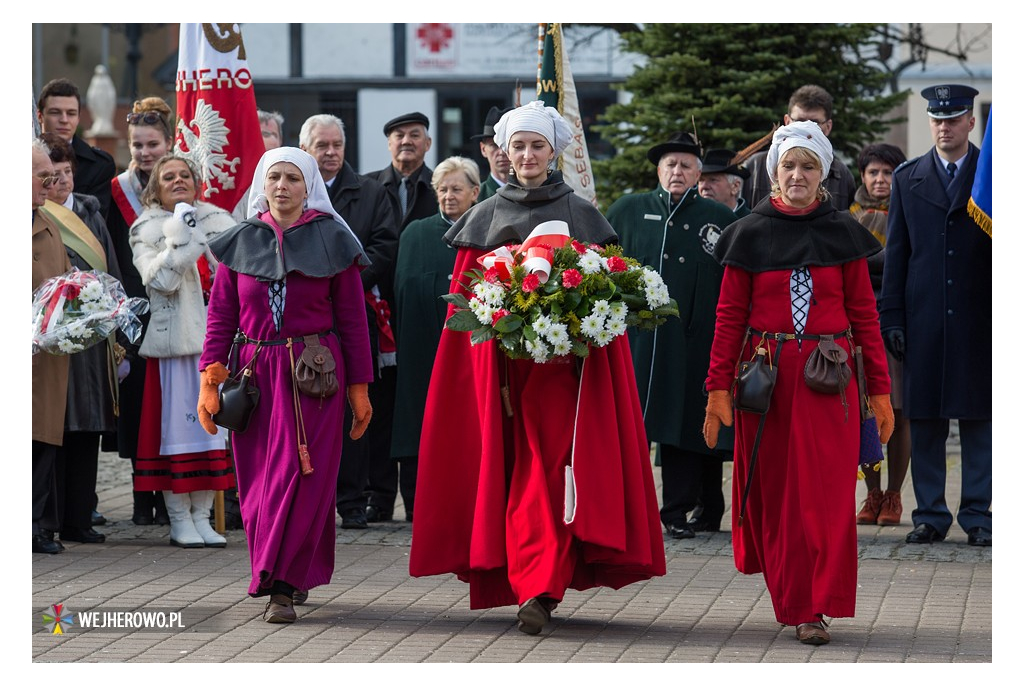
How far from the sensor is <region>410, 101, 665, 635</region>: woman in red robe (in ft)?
22.1

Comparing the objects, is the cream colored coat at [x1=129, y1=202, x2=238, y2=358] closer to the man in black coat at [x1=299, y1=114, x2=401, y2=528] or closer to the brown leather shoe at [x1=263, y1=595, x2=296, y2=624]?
the man in black coat at [x1=299, y1=114, x2=401, y2=528]

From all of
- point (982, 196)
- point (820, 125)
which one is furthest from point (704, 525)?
point (982, 196)

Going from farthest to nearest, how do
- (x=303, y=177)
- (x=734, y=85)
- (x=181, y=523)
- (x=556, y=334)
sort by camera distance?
(x=734, y=85), (x=181, y=523), (x=303, y=177), (x=556, y=334)

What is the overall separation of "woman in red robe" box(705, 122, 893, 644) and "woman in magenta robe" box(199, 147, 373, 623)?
5.50 feet

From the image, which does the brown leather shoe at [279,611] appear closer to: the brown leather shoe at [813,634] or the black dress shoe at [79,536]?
the brown leather shoe at [813,634]

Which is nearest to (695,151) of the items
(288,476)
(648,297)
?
(648,297)

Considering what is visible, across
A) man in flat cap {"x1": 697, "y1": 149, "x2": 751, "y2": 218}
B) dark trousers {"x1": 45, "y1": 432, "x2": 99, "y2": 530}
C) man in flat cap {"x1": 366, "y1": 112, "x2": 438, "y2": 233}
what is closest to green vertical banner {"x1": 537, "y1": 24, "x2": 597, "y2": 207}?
man in flat cap {"x1": 697, "y1": 149, "x2": 751, "y2": 218}

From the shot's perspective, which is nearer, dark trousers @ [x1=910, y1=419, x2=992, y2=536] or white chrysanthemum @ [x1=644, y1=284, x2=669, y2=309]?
white chrysanthemum @ [x1=644, y1=284, x2=669, y2=309]

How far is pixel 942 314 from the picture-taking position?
9156 millimetres

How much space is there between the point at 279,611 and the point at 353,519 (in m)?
2.71

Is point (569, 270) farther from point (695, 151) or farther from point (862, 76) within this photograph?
point (862, 76)

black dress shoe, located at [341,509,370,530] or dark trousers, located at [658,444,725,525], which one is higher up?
dark trousers, located at [658,444,725,525]

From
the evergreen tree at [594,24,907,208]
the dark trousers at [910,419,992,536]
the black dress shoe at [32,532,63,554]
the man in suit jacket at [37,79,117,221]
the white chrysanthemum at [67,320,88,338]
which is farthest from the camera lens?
the evergreen tree at [594,24,907,208]

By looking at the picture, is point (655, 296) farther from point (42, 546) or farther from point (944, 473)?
point (42, 546)
